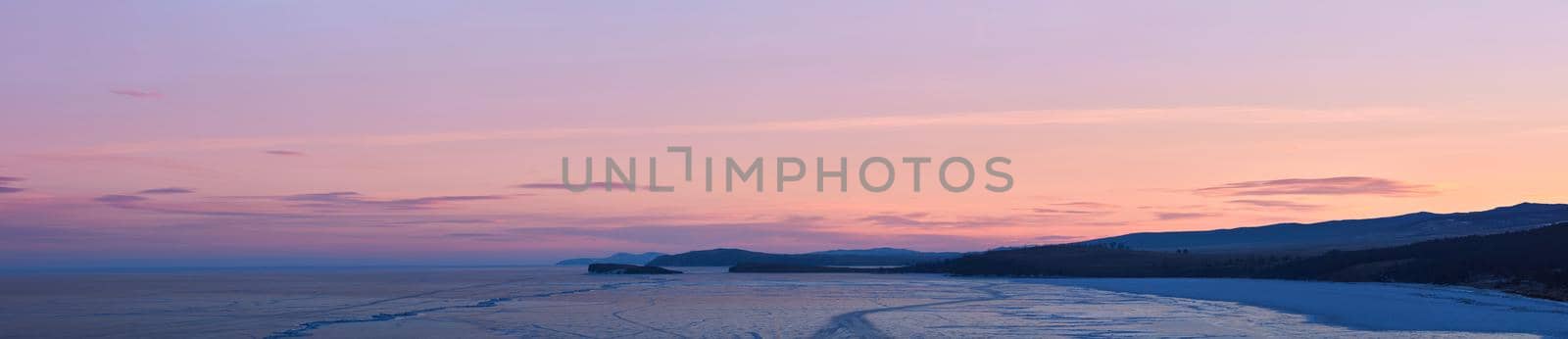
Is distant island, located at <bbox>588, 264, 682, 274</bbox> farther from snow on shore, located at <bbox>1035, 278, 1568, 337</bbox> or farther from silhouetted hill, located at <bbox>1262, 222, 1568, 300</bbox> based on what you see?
snow on shore, located at <bbox>1035, 278, 1568, 337</bbox>

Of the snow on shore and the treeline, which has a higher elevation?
the treeline

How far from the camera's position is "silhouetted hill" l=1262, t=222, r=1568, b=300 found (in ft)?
154

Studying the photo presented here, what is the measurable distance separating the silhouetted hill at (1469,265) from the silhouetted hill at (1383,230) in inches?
1573

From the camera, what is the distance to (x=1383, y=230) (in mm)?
155250

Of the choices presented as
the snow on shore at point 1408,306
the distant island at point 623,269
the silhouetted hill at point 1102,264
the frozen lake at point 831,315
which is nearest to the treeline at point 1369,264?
the silhouetted hill at point 1102,264

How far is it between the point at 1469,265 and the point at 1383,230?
10809cm

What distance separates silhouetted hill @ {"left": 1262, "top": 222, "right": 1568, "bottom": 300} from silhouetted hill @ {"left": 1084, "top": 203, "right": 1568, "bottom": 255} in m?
40.0

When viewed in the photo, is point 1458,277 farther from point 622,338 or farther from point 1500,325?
point 622,338

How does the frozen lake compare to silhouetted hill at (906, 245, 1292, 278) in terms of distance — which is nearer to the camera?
the frozen lake

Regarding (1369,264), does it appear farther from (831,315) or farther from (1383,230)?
(1383,230)

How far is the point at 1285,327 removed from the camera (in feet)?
97.9

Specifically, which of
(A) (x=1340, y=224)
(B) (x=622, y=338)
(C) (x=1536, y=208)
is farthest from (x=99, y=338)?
(A) (x=1340, y=224)

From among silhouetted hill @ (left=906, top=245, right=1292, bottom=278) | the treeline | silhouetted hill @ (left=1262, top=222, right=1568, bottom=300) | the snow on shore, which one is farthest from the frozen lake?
silhouetted hill @ (left=906, top=245, right=1292, bottom=278)

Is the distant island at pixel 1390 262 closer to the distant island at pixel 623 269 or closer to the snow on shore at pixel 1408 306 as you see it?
the snow on shore at pixel 1408 306
